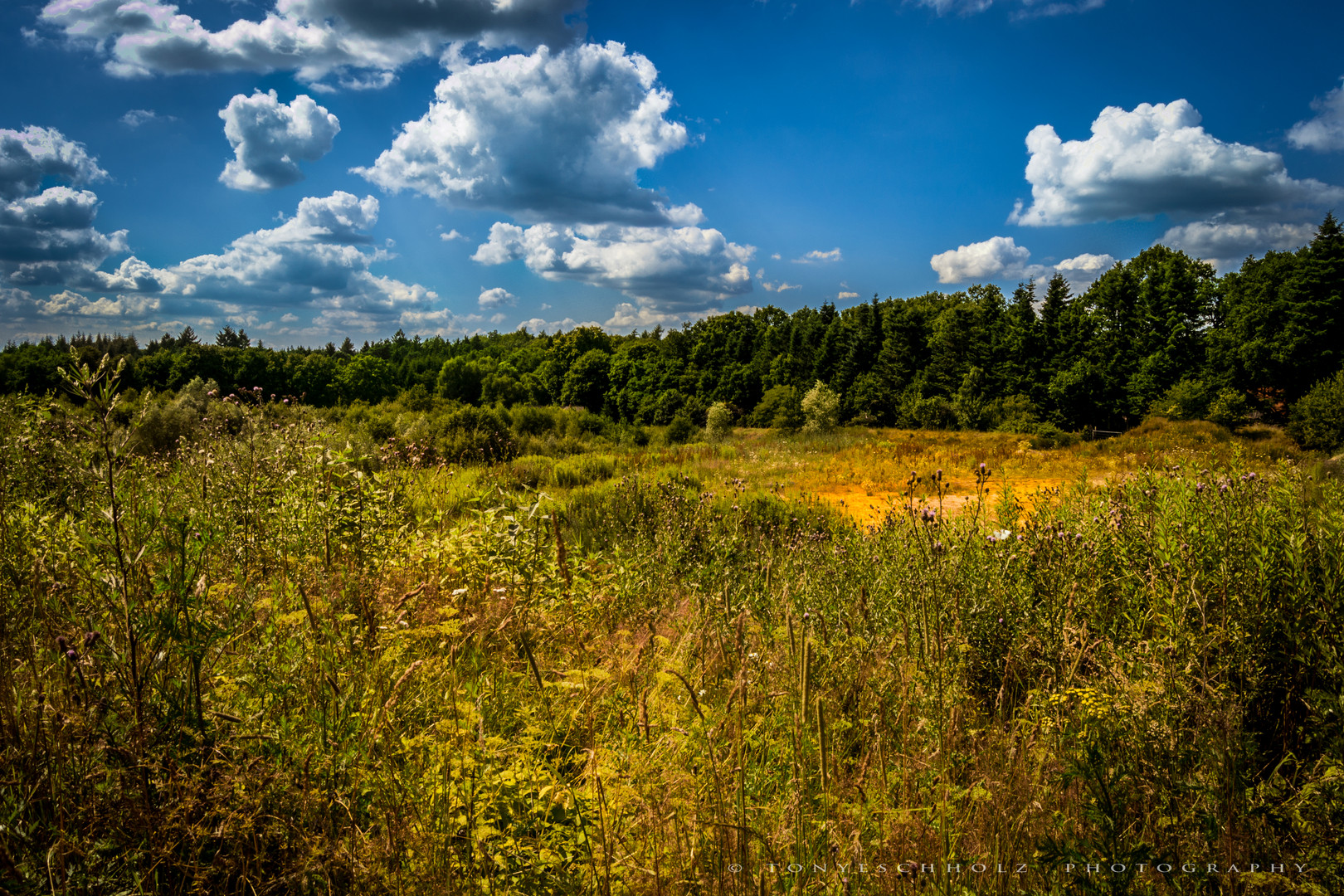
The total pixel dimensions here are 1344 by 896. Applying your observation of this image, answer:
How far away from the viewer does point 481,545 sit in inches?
147

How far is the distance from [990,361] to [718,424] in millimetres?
17934

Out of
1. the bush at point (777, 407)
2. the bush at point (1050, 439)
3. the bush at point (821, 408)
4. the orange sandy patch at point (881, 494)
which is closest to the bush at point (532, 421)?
the orange sandy patch at point (881, 494)

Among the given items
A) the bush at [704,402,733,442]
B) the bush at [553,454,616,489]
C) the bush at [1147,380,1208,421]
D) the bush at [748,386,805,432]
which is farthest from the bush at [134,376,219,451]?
the bush at [1147,380,1208,421]

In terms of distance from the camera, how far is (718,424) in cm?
3409

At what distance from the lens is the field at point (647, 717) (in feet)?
4.47

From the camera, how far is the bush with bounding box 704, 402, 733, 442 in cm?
3006

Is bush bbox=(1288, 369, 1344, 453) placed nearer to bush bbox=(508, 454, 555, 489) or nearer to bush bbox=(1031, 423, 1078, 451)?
bush bbox=(1031, 423, 1078, 451)

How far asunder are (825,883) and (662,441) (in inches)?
1010

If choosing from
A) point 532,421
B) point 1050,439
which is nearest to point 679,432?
point 532,421

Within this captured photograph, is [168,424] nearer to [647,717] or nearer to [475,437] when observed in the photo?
[475,437]

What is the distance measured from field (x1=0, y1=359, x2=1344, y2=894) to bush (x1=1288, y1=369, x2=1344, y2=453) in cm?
1651

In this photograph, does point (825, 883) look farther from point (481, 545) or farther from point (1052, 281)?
point (1052, 281)

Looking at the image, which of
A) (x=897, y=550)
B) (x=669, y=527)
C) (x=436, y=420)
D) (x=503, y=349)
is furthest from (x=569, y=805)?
(x=503, y=349)

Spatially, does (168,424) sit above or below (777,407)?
below
